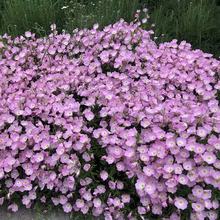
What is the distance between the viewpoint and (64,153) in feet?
9.70

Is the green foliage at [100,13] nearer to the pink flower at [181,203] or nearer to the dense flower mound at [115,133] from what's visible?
the dense flower mound at [115,133]

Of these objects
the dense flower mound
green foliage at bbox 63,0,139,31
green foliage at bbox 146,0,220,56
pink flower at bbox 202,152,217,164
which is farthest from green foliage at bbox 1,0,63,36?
pink flower at bbox 202,152,217,164

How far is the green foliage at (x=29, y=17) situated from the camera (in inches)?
174

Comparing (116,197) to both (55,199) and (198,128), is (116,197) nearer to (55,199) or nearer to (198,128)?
(55,199)

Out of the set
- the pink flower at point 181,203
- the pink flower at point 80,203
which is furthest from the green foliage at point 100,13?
the pink flower at point 181,203

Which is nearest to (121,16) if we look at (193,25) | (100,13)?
(100,13)

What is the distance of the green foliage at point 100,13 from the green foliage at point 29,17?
0.18 metres

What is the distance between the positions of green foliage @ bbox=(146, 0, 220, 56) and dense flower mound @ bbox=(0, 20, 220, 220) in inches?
18.7

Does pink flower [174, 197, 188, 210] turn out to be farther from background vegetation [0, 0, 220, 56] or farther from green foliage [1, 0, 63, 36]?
green foliage [1, 0, 63, 36]

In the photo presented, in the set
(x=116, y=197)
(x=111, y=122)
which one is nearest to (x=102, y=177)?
(x=116, y=197)

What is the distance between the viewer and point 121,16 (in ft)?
14.4

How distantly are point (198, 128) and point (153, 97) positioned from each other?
0.47m

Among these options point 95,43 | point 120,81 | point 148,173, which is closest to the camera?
point 148,173

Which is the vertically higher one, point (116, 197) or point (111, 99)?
point (111, 99)
